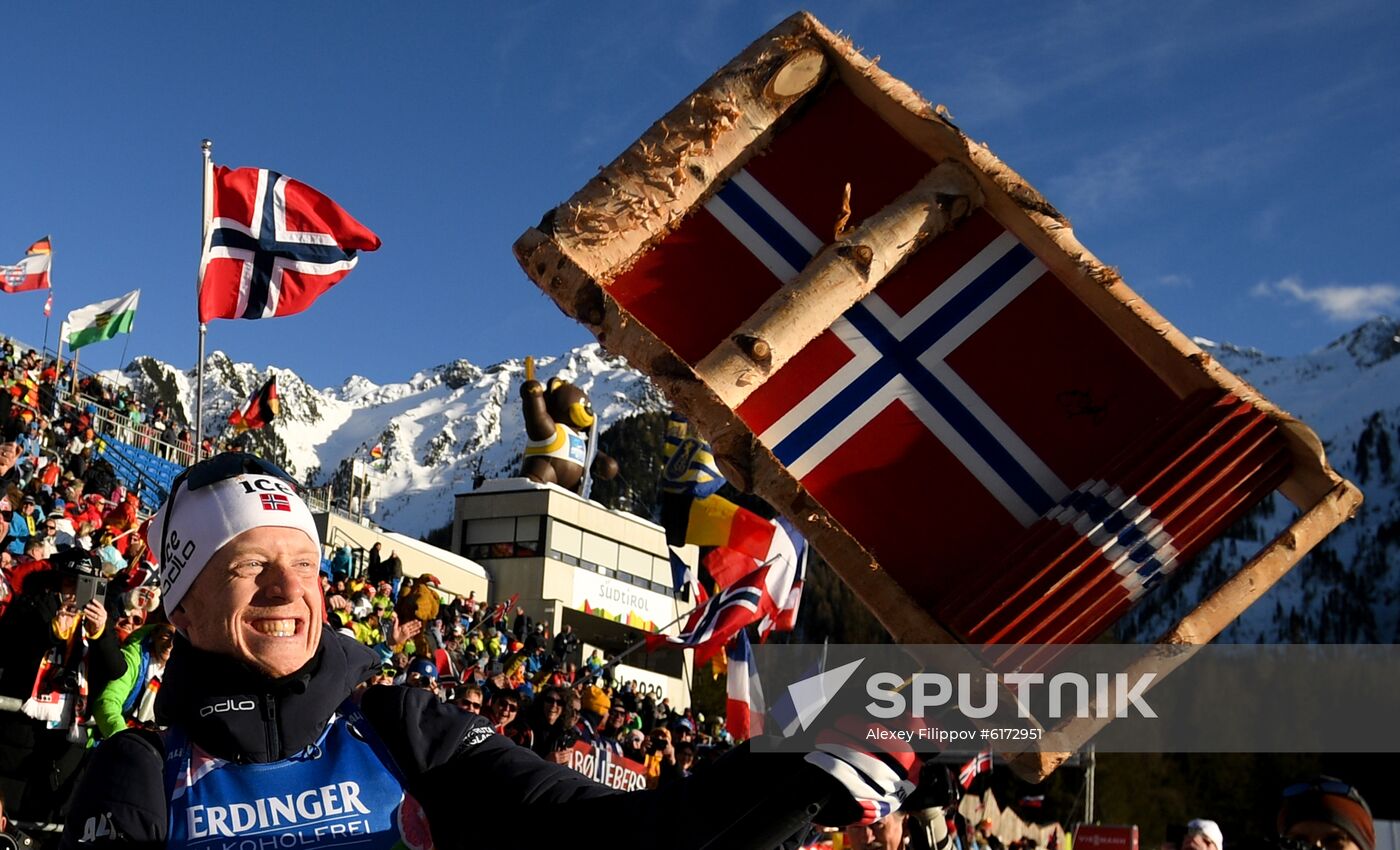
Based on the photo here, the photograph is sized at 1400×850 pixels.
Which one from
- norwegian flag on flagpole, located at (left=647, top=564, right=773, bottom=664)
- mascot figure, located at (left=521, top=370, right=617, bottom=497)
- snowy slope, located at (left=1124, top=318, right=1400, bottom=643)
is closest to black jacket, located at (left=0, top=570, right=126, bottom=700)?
norwegian flag on flagpole, located at (left=647, top=564, right=773, bottom=664)

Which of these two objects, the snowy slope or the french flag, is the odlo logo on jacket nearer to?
the french flag

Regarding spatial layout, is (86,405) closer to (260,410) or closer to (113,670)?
(260,410)

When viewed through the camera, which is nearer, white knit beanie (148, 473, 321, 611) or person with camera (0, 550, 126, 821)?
white knit beanie (148, 473, 321, 611)

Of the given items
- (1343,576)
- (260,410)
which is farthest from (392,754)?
(1343,576)

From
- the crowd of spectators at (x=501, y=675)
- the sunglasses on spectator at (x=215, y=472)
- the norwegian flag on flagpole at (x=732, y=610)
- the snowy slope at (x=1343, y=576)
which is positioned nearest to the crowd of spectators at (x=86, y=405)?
the crowd of spectators at (x=501, y=675)

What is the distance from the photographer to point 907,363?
360cm

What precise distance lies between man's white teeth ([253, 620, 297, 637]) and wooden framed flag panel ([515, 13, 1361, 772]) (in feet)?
3.13

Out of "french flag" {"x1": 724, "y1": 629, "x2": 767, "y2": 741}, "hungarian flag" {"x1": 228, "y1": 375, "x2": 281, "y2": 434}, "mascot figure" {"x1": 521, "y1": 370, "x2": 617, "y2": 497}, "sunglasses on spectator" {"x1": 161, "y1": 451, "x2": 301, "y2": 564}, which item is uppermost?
"mascot figure" {"x1": 521, "y1": 370, "x2": 617, "y2": 497}

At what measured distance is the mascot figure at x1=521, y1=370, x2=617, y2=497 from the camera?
41.4 meters

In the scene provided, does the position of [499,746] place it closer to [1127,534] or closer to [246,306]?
[1127,534]

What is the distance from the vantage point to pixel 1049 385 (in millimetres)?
3508

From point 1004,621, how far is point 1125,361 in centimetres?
80

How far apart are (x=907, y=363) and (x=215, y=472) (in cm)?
172

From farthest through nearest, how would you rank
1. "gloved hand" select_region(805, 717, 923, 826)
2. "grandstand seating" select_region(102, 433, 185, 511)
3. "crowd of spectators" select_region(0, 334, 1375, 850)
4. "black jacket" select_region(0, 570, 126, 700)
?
"grandstand seating" select_region(102, 433, 185, 511)
"black jacket" select_region(0, 570, 126, 700)
"crowd of spectators" select_region(0, 334, 1375, 850)
"gloved hand" select_region(805, 717, 923, 826)
